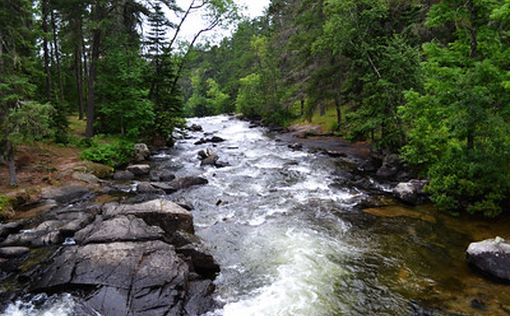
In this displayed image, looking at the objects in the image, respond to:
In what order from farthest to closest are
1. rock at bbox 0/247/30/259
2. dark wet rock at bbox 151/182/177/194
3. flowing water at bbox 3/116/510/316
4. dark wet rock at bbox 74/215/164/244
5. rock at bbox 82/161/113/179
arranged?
rock at bbox 82/161/113/179 < dark wet rock at bbox 151/182/177/194 < rock at bbox 0/247/30/259 < dark wet rock at bbox 74/215/164/244 < flowing water at bbox 3/116/510/316

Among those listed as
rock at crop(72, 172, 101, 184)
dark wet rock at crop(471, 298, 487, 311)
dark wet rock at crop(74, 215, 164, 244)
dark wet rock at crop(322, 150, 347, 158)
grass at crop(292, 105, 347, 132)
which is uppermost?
grass at crop(292, 105, 347, 132)

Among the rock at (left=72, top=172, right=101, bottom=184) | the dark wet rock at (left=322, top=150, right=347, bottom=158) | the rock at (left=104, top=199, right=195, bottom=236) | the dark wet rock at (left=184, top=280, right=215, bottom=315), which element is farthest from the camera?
the dark wet rock at (left=322, top=150, right=347, bottom=158)

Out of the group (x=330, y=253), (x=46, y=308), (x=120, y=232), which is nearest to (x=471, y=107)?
(x=330, y=253)

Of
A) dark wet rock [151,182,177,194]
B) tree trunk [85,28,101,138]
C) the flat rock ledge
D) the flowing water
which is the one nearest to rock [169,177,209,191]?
dark wet rock [151,182,177,194]

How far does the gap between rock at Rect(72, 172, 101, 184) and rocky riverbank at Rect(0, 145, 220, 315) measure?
3901mm

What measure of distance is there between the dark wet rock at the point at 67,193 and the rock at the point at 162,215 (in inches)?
193

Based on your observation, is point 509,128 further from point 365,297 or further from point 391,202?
point 365,297

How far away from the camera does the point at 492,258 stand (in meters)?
8.66

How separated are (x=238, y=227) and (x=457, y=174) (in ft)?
25.7

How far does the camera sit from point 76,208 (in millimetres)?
13055

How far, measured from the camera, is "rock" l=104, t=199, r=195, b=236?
10102 mm

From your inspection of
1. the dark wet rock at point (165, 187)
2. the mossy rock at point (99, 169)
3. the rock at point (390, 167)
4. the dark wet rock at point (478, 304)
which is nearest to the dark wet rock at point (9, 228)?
the dark wet rock at point (165, 187)

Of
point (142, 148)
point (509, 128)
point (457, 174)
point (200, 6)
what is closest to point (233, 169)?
point (142, 148)

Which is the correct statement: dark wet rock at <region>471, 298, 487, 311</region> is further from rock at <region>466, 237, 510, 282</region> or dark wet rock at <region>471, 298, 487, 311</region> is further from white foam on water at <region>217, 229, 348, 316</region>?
white foam on water at <region>217, 229, 348, 316</region>
